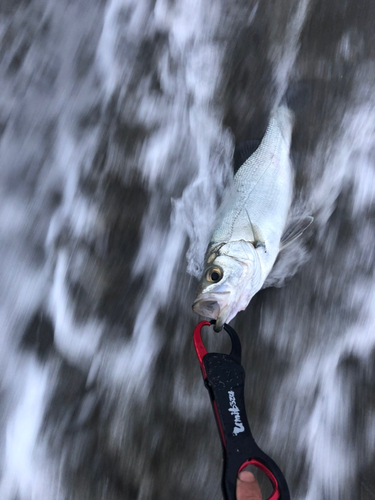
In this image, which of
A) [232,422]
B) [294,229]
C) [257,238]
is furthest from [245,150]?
[232,422]

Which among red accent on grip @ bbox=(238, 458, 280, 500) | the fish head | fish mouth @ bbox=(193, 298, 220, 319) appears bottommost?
red accent on grip @ bbox=(238, 458, 280, 500)

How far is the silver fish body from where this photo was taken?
6.56ft

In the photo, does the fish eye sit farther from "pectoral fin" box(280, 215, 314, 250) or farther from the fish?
"pectoral fin" box(280, 215, 314, 250)

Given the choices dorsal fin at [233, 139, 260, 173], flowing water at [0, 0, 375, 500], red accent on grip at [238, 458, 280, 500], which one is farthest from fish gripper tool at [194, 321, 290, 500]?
dorsal fin at [233, 139, 260, 173]

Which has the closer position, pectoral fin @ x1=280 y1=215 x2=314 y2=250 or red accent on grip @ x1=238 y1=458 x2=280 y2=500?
red accent on grip @ x1=238 y1=458 x2=280 y2=500

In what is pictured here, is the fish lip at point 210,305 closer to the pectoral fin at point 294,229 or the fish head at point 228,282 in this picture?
the fish head at point 228,282

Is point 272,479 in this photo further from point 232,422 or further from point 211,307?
point 211,307

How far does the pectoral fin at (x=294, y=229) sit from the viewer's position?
8.16 feet

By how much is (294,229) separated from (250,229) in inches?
17.3

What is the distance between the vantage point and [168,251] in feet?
9.84

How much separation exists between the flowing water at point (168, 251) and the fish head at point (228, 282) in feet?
1.92

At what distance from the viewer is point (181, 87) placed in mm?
3287

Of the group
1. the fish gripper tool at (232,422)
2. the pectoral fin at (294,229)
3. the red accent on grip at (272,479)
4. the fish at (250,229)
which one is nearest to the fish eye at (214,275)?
the fish at (250,229)

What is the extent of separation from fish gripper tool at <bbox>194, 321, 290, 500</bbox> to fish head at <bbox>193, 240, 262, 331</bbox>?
0.14 metres
